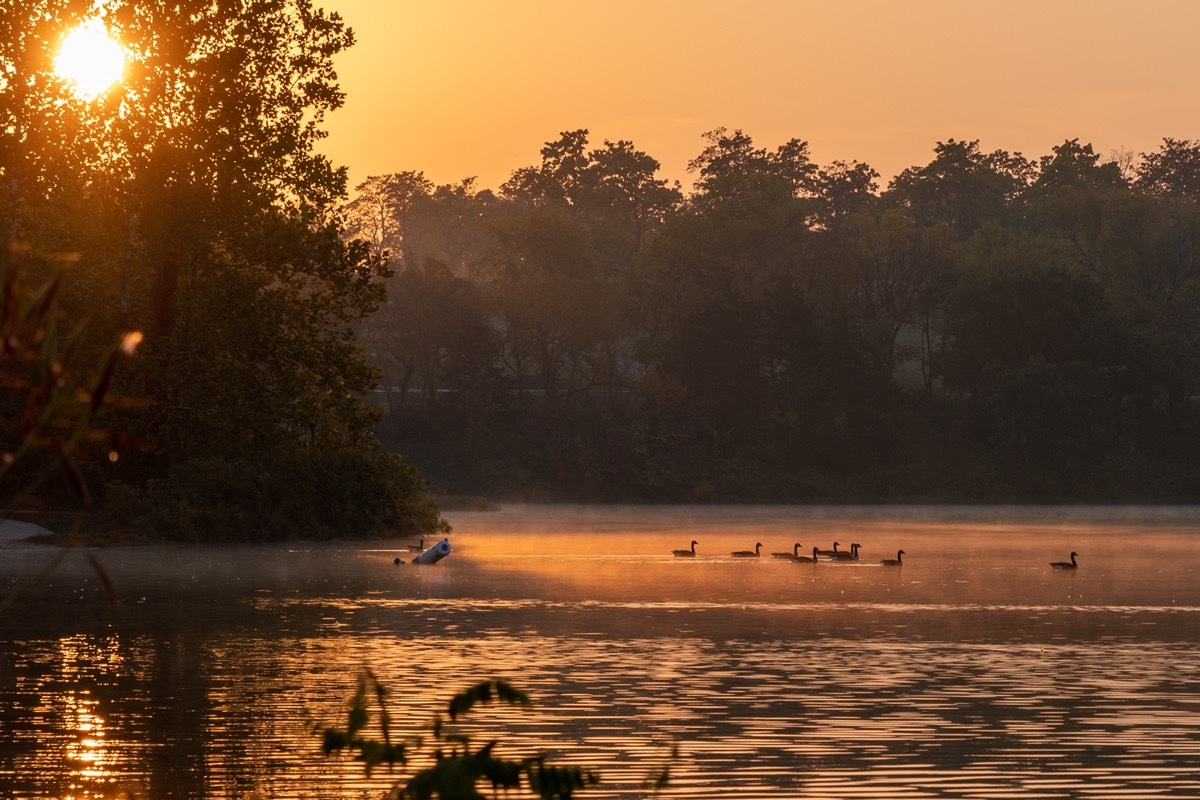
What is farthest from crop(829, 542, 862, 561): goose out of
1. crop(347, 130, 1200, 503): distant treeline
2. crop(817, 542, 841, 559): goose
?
crop(347, 130, 1200, 503): distant treeline

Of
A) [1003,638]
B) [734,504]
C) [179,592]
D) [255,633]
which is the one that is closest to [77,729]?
[255,633]

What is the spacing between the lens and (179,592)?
37.5 meters

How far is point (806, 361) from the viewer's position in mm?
113438

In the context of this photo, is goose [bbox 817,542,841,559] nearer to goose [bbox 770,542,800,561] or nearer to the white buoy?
goose [bbox 770,542,800,561]

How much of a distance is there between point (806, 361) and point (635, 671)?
91094mm

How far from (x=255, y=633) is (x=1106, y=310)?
3564 inches

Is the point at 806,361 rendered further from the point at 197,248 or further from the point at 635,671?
the point at 635,671

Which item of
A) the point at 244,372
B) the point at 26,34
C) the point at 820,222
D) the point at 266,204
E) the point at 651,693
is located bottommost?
the point at 651,693

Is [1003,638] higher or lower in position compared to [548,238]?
lower

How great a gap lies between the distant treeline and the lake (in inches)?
2399

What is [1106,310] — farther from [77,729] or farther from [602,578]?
[77,729]

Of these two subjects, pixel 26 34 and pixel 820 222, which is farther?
pixel 820 222

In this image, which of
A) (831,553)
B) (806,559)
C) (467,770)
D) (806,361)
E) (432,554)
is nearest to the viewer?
(467,770)

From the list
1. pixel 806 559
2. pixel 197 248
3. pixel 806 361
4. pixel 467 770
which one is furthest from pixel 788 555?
pixel 806 361
